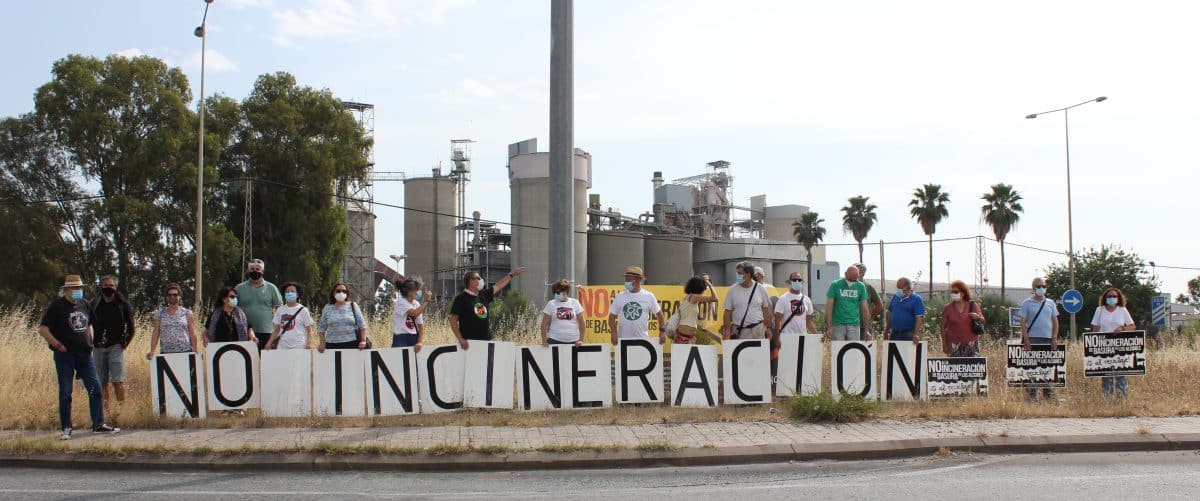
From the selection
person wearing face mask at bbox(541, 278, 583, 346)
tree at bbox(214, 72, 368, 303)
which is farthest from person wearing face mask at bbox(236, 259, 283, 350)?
tree at bbox(214, 72, 368, 303)

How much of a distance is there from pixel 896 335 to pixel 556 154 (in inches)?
217

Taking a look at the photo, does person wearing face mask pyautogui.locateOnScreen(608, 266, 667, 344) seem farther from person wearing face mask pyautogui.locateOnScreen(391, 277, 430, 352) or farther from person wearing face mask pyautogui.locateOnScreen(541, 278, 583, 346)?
person wearing face mask pyautogui.locateOnScreen(391, 277, 430, 352)

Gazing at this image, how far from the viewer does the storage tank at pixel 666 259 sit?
74.7 meters

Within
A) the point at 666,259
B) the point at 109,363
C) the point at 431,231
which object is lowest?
the point at 109,363

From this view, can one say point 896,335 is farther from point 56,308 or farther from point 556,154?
point 56,308

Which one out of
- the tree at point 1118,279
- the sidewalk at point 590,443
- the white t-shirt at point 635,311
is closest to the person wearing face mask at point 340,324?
the sidewalk at point 590,443

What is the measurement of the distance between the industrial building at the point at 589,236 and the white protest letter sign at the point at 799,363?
52054mm

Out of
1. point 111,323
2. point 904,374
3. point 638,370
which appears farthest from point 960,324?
point 111,323

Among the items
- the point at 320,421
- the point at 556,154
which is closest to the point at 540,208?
the point at 556,154

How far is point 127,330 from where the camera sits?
420 inches

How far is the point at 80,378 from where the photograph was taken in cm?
966

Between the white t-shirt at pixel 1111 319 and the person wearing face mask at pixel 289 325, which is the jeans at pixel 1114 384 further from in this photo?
the person wearing face mask at pixel 289 325

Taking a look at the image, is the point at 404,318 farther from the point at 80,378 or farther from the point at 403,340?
the point at 80,378

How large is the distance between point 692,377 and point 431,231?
69.8 metres
